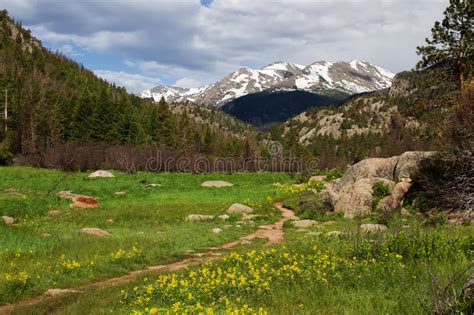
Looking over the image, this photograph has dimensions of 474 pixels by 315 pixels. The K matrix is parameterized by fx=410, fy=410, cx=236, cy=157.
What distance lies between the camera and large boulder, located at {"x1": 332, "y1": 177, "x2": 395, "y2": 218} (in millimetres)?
26622

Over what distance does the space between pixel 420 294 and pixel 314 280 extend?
8.54 feet

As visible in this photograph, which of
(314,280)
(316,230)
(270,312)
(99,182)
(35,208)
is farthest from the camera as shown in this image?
(99,182)

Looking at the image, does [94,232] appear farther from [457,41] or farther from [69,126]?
[69,126]

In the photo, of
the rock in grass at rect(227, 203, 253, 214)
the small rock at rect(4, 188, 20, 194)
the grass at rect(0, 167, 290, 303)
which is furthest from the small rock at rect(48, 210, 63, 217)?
the rock in grass at rect(227, 203, 253, 214)

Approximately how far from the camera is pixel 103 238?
19141 mm

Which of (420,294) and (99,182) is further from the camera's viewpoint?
(99,182)

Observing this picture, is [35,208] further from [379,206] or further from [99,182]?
[379,206]

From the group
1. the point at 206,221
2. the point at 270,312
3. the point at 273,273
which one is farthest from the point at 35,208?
the point at 270,312

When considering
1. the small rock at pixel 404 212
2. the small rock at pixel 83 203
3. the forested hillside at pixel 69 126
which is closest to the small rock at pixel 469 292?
the small rock at pixel 404 212

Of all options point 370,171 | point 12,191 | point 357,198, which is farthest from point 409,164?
point 12,191

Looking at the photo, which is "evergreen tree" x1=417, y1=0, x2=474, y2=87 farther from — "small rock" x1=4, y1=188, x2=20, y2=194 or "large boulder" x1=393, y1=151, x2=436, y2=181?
"small rock" x1=4, y1=188, x2=20, y2=194

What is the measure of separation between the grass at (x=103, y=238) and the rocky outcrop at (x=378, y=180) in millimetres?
4981

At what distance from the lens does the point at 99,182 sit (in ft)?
158

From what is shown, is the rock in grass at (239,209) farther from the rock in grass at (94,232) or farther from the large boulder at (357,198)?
the rock in grass at (94,232)
